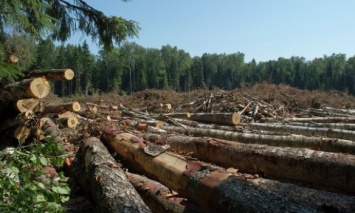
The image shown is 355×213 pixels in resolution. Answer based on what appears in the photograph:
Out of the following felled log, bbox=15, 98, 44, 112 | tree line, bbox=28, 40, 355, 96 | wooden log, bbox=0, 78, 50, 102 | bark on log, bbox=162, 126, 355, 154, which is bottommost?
bark on log, bbox=162, 126, 355, 154

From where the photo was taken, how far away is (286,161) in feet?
14.6

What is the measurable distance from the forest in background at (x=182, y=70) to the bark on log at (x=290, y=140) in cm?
5567

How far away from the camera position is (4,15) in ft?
15.4

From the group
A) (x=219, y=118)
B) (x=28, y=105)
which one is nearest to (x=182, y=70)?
(x=219, y=118)

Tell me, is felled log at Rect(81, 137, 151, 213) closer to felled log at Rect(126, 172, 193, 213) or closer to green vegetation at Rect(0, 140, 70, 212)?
felled log at Rect(126, 172, 193, 213)

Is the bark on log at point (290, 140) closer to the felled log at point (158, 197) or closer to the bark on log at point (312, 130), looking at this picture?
the bark on log at point (312, 130)

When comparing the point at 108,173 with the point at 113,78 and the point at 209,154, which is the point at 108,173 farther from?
the point at 113,78

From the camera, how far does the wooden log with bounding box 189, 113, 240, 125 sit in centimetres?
967

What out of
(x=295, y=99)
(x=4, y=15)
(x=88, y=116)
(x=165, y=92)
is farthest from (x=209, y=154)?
(x=165, y=92)

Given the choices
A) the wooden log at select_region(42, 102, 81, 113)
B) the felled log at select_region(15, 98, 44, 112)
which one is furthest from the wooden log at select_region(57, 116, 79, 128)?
the felled log at select_region(15, 98, 44, 112)

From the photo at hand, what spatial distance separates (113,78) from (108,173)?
69959mm

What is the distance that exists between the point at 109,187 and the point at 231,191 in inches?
63.0

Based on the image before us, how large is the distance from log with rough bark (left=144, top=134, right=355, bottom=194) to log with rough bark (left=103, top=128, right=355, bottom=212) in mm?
1033

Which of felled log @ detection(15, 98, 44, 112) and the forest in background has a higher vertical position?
the forest in background
